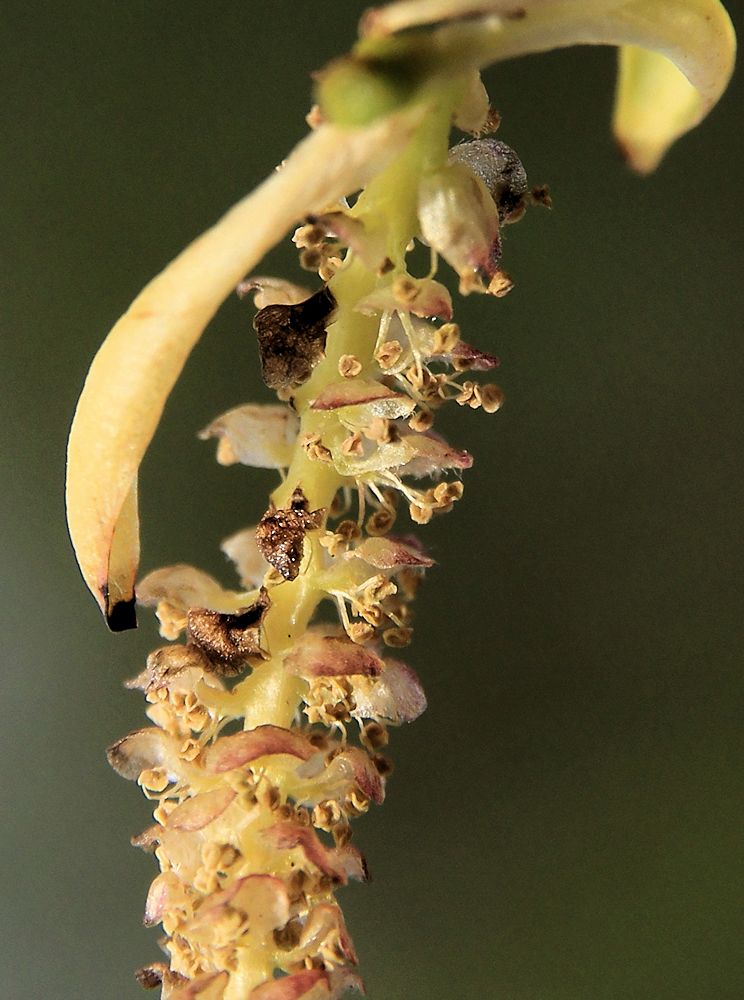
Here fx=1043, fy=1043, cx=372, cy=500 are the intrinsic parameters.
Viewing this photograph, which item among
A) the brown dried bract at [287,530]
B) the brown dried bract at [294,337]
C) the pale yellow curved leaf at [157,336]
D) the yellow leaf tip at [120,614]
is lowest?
the yellow leaf tip at [120,614]

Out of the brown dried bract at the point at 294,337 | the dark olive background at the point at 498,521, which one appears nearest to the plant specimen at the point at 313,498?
the brown dried bract at the point at 294,337

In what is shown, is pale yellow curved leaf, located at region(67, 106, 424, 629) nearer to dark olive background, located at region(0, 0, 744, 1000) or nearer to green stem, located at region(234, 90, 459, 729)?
green stem, located at region(234, 90, 459, 729)

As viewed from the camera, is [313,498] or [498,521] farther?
[498,521]

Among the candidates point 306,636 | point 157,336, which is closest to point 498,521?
point 306,636

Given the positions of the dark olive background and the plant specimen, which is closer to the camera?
the plant specimen

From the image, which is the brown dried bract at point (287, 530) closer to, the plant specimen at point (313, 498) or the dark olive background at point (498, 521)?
the plant specimen at point (313, 498)

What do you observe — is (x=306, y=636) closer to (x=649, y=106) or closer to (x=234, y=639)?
(x=234, y=639)

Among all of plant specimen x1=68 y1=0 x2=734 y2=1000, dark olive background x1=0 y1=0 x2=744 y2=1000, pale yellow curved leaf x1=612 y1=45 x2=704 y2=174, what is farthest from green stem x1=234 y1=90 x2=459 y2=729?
dark olive background x1=0 y1=0 x2=744 y2=1000

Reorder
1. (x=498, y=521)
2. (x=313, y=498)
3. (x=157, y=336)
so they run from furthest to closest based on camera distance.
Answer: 1. (x=498, y=521)
2. (x=313, y=498)
3. (x=157, y=336)

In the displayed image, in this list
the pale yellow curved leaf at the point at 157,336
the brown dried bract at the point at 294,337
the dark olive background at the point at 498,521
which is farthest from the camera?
the dark olive background at the point at 498,521
